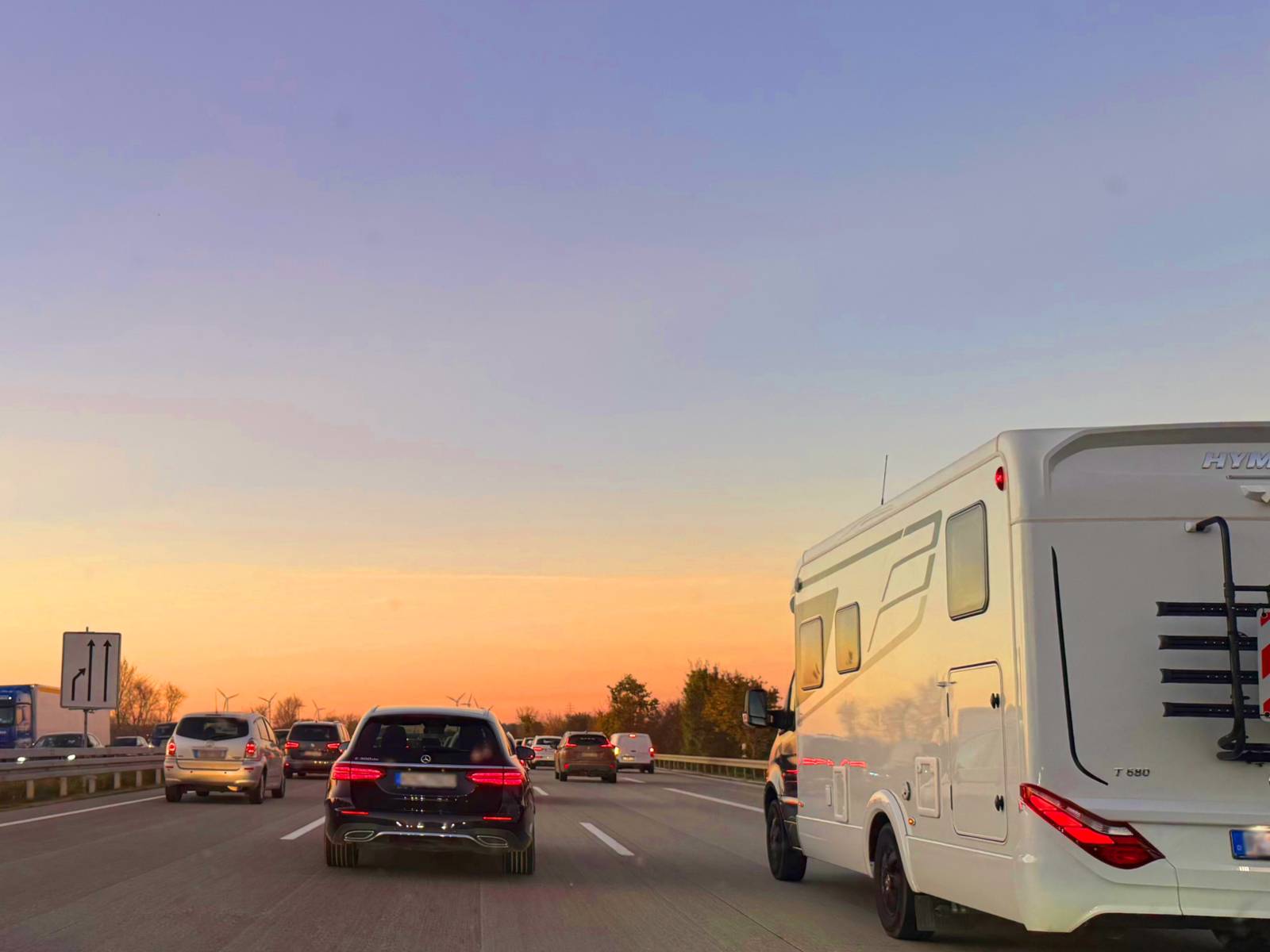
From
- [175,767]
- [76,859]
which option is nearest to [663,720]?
[175,767]

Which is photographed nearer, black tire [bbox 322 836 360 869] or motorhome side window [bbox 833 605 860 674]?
motorhome side window [bbox 833 605 860 674]

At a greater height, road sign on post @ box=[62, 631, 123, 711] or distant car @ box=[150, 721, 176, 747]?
road sign on post @ box=[62, 631, 123, 711]

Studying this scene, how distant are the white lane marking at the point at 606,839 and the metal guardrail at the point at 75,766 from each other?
1088 cm

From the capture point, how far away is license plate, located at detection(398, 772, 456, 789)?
12.9 metres

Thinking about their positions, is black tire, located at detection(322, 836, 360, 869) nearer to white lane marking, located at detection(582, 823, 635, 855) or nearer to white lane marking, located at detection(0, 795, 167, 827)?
white lane marking, located at detection(582, 823, 635, 855)

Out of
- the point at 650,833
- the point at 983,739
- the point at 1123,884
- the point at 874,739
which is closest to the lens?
the point at 1123,884

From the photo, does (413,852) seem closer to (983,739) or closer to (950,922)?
(950,922)

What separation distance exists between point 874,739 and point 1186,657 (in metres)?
3.13

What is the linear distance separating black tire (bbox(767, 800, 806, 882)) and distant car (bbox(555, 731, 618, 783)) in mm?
28540

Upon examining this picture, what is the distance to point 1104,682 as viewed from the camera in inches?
295

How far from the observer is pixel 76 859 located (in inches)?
563

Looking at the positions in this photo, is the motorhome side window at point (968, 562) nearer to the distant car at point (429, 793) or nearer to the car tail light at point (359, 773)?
Result: the distant car at point (429, 793)

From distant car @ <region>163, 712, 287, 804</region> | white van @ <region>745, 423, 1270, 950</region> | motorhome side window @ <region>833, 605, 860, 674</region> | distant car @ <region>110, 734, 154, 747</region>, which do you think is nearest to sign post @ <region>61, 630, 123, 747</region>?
distant car @ <region>163, 712, 287, 804</region>

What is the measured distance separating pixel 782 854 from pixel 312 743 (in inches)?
1089
